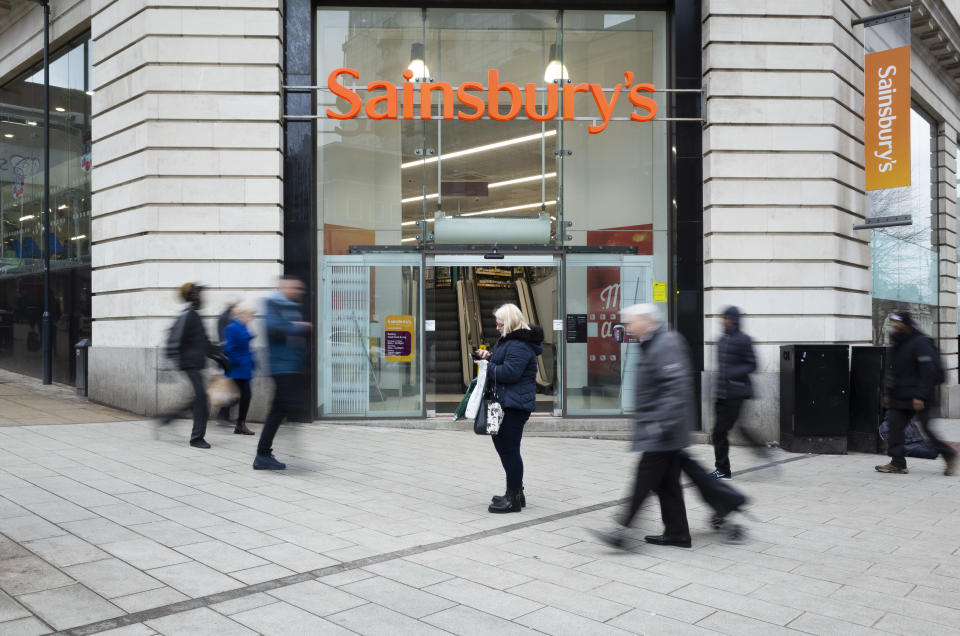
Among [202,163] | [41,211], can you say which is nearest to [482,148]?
[202,163]

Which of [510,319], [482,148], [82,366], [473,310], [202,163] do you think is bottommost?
[82,366]

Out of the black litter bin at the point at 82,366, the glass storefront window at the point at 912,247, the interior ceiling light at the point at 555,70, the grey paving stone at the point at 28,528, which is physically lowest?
the grey paving stone at the point at 28,528

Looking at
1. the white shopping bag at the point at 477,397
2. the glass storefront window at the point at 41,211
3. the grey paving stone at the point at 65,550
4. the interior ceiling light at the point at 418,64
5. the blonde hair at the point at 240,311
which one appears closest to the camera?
the grey paving stone at the point at 65,550

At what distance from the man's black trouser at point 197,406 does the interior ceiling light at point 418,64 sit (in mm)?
5749

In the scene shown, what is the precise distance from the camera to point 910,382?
8.17 m

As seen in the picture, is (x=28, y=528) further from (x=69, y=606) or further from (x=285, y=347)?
(x=285, y=347)

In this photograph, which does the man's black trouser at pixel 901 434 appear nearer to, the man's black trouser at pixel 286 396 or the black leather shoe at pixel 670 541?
the black leather shoe at pixel 670 541

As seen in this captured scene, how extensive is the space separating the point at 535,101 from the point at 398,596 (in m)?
9.08

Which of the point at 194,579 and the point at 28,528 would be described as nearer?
the point at 194,579

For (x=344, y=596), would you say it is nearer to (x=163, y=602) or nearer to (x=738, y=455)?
(x=163, y=602)

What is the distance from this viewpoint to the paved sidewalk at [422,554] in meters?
3.88

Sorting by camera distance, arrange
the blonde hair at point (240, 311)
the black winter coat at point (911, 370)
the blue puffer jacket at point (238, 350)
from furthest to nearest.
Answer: the blonde hair at point (240, 311)
the blue puffer jacket at point (238, 350)
the black winter coat at point (911, 370)

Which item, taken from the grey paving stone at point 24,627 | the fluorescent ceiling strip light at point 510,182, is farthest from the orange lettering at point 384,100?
the grey paving stone at point 24,627

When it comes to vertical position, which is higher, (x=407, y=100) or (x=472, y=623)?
(x=407, y=100)
